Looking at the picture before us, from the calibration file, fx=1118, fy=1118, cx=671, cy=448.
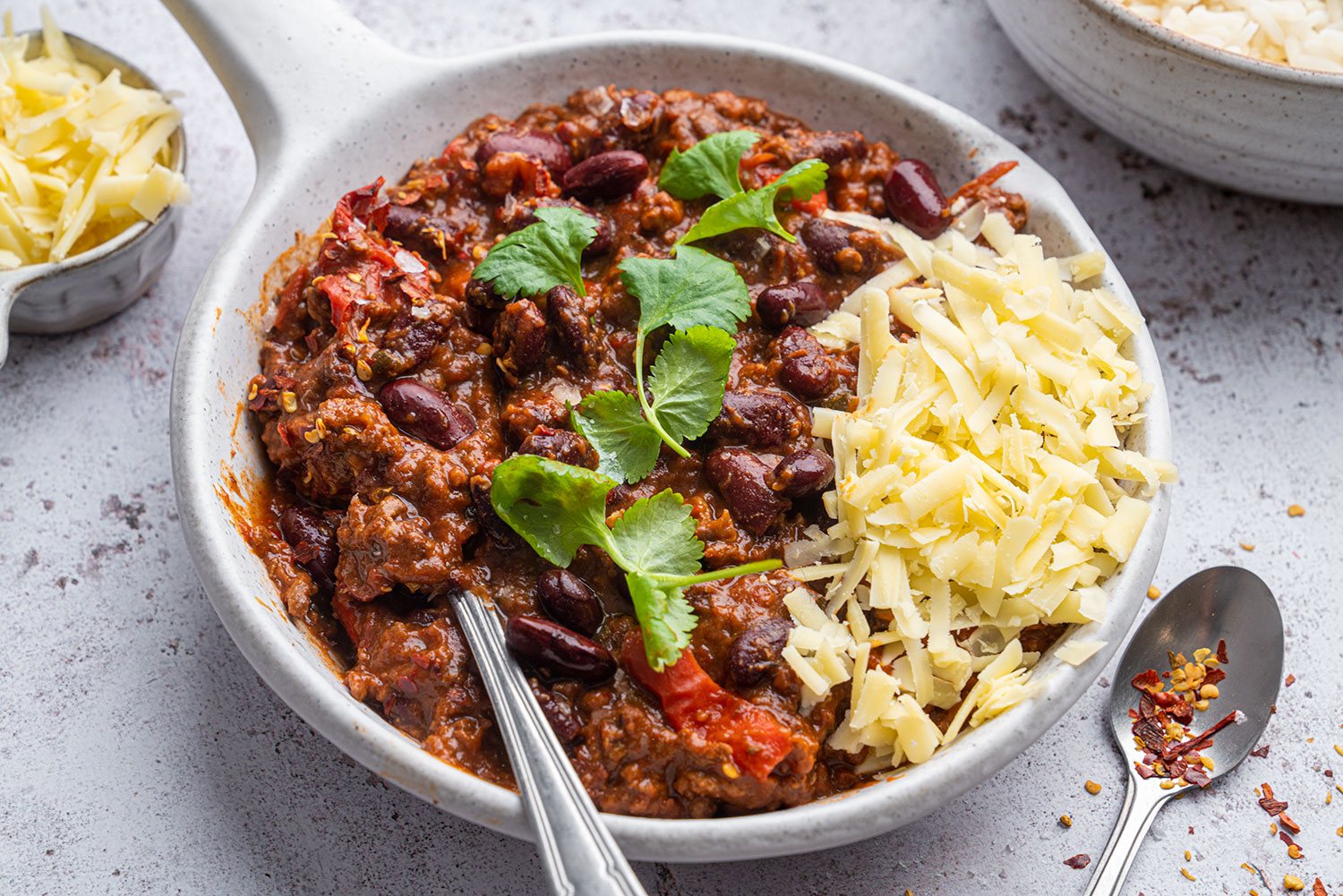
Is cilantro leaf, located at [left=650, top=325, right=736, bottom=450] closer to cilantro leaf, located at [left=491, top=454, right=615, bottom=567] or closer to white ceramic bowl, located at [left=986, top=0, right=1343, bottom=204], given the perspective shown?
cilantro leaf, located at [left=491, top=454, right=615, bottom=567]

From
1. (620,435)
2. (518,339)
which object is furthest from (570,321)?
(620,435)

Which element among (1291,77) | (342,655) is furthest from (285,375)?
(1291,77)

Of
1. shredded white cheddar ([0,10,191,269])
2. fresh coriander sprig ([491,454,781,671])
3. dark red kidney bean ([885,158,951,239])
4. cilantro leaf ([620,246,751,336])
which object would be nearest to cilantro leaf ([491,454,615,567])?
fresh coriander sprig ([491,454,781,671])

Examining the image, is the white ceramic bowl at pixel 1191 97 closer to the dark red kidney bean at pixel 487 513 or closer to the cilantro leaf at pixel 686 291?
the cilantro leaf at pixel 686 291

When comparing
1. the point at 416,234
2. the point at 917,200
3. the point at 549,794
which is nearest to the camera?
the point at 549,794

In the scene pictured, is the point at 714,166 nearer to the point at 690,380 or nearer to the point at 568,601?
the point at 690,380
